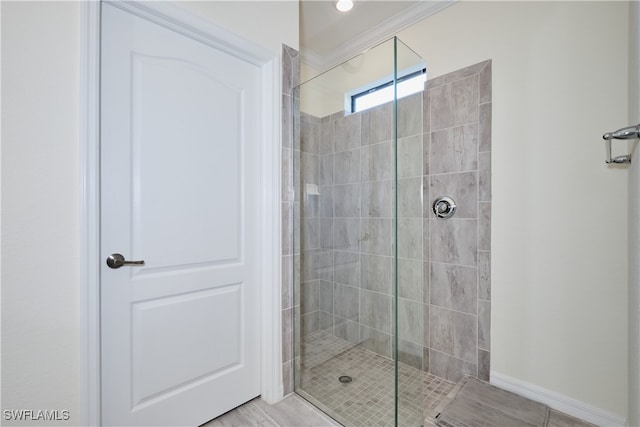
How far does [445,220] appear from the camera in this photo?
1987 mm

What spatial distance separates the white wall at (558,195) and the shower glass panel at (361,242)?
0.54m

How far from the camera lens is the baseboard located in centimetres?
145

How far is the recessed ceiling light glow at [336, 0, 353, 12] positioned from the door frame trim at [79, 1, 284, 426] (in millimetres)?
788

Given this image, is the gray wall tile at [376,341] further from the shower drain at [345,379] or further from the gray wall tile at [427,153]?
the gray wall tile at [427,153]

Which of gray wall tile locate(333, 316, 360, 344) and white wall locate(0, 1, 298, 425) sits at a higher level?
white wall locate(0, 1, 298, 425)

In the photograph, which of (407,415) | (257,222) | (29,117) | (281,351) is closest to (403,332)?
(407,415)

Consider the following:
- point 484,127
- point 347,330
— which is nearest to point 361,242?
point 347,330

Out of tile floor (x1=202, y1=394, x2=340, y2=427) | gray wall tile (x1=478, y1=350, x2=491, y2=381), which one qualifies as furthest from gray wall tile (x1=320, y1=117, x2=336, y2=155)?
gray wall tile (x1=478, y1=350, x2=491, y2=381)

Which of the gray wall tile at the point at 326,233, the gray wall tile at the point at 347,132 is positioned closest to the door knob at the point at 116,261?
the gray wall tile at the point at 326,233

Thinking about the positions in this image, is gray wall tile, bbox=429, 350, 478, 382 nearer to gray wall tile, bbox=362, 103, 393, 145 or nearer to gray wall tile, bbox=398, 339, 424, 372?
gray wall tile, bbox=398, 339, 424, 372

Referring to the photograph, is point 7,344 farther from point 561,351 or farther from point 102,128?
point 561,351

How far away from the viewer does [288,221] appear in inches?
70.5

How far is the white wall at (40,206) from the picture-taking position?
1.00 m

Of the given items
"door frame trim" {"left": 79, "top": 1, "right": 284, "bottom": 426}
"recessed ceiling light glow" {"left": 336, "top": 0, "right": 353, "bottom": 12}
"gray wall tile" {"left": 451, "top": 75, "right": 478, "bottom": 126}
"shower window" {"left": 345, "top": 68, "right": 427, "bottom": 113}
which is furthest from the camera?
"recessed ceiling light glow" {"left": 336, "top": 0, "right": 353, "bottom": 12}
